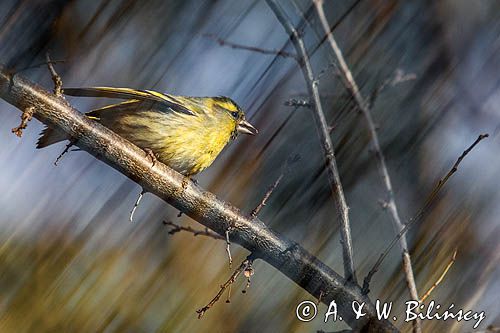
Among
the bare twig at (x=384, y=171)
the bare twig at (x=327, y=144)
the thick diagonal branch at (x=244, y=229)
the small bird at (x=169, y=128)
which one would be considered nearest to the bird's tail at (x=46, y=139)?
A: the small bird at (x=169, y=128)

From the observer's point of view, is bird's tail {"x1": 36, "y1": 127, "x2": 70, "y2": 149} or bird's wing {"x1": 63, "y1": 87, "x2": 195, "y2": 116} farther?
bird's tail {"x1": 36, "y1": 127, "x2": 70, "y2": 149}

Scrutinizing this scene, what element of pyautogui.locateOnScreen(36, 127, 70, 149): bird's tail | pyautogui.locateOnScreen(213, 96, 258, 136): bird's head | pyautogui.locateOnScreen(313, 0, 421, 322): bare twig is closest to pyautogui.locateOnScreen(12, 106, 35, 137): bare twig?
pyautogui.locateOnScreen(36, 127, 70, 149): bird's tail

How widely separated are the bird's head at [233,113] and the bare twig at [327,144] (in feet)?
3.81

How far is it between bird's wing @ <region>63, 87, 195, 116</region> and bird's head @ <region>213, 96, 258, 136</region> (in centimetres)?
35

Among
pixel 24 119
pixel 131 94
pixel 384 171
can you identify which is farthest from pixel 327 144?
pixel 24 119

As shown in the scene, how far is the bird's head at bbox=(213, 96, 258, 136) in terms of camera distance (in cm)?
422

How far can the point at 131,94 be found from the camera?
11.4 ft

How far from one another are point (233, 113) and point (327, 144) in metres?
1.36

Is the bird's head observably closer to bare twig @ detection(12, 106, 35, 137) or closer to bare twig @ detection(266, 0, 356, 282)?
bare twig @ detection(266, 0, 356, 282)

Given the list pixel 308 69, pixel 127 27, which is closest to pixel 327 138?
pixel 308 69

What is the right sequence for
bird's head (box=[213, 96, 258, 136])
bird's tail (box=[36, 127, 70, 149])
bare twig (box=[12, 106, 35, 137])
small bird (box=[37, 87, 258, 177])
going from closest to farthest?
bare twig (box=[12, 106, 35, 137]) < bird's tail (box=[36, 127, 70, 149]) < small bird (box=[37, 87, 258, 177]) < bird's head (box=[213, 96, 258, 136])

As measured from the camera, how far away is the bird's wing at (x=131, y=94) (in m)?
2.90

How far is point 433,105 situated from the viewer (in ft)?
23.4

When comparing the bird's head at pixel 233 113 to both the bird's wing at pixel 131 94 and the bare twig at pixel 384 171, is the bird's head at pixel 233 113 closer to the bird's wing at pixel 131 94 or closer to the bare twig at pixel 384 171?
the bird's wing at pixel 131 94
